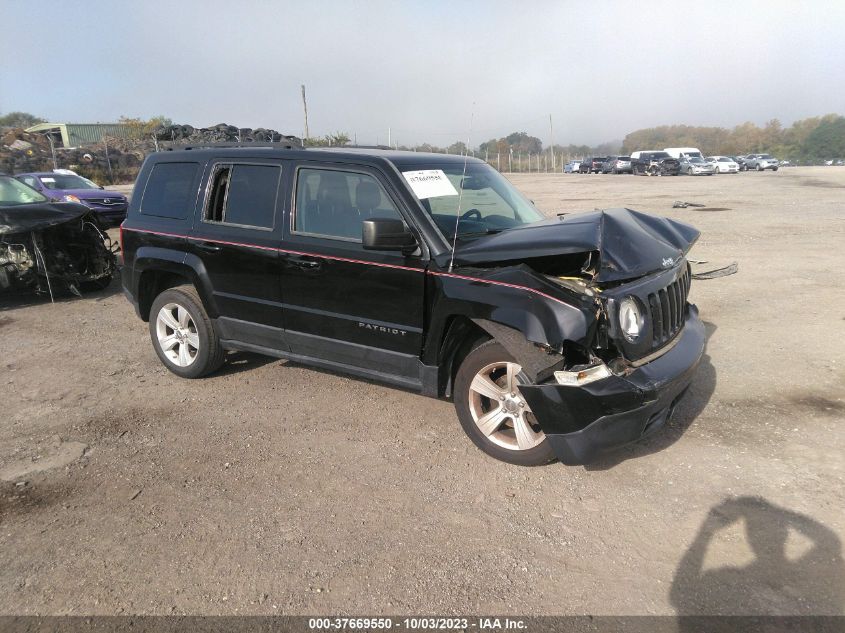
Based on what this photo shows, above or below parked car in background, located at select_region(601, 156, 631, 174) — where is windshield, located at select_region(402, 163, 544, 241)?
above

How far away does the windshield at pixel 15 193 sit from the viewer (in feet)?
28.8

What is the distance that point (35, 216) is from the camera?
7.99 metres

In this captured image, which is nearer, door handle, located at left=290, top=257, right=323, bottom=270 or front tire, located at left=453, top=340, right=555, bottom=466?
front tire, located at left=453, top=340, right=555, bottom=466

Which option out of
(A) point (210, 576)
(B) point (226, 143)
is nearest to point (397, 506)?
(A) point (210, 576)

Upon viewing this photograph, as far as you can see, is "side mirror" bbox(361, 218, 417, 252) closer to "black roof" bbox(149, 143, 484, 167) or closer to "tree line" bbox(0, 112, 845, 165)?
"black roof" bbox(149, 143, 484, 167)

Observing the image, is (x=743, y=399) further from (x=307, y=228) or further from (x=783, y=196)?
(x=783, y=196)

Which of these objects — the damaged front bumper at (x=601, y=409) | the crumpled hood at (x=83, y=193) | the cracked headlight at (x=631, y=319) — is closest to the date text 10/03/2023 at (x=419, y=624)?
the damaged front bumper at (x=601, y=409)

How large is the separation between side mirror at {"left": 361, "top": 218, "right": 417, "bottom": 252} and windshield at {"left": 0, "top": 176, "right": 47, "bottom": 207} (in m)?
7.41

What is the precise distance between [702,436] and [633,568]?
4.98 ft

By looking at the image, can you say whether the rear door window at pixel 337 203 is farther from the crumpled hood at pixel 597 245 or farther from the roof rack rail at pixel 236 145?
the crumpled hood at pixel 597 245

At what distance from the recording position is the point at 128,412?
15.6ft

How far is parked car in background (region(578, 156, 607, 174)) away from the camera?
2050 inches

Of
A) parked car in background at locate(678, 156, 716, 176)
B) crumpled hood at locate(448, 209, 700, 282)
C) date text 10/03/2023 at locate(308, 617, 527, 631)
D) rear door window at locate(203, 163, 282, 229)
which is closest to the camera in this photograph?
date text 10/03/2023 at locate(308, 617, 527, 631)

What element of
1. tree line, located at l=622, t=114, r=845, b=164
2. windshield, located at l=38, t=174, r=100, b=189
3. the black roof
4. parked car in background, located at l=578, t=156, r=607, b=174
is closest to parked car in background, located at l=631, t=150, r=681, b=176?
parked car in background, located at l=578, t=156, r=607, b=174
